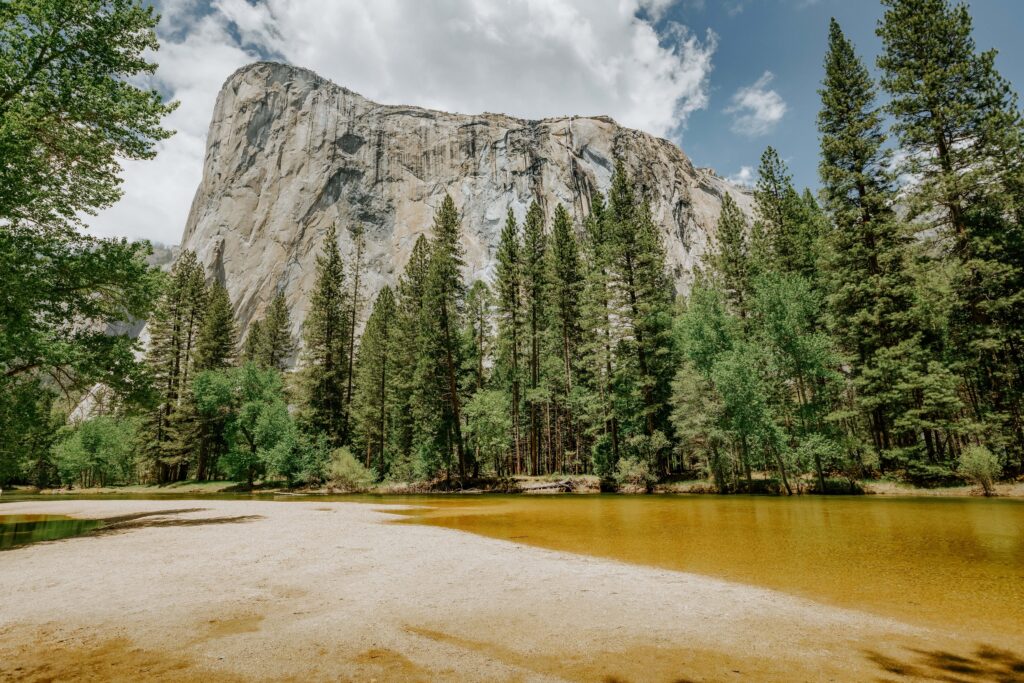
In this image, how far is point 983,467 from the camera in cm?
1725

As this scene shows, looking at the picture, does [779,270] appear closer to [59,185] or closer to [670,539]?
[670,539]

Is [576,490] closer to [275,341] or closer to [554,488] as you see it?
[554,488]

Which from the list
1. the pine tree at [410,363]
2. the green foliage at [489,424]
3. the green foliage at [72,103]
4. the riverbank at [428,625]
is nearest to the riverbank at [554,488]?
the green foliage at [489,424]

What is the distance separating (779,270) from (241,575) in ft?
125

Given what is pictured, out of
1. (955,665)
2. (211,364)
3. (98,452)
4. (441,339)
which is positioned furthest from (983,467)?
(98,452)

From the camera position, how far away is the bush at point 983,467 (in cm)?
1727

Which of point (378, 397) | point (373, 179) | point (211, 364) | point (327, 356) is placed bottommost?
point (378, 397)

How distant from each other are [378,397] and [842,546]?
117 feet

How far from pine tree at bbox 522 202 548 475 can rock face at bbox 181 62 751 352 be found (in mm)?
45116

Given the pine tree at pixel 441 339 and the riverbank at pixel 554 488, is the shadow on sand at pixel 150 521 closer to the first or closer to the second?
the riverbank at pixel 554 488

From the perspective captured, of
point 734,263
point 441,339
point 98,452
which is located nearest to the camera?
point 441,339

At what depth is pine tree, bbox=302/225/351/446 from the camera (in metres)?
38.8

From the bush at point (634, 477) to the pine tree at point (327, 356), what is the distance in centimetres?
2330

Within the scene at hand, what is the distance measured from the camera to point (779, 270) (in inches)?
1395
